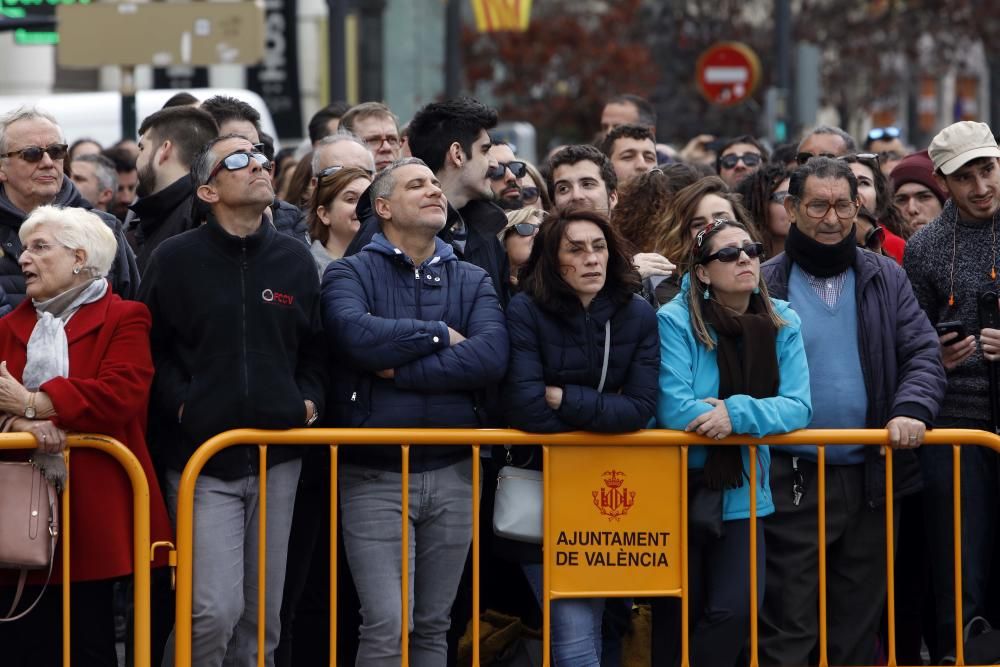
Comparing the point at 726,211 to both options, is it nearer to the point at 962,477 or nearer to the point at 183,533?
the point at 962,477

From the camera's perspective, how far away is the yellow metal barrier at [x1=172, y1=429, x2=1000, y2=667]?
6234mm

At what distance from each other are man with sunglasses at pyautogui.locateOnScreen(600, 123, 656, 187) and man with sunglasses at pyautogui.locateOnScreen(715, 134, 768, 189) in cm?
48

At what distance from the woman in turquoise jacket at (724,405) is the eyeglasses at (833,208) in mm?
432

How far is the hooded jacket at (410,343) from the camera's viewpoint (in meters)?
6.35

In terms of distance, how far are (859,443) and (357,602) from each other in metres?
2.08

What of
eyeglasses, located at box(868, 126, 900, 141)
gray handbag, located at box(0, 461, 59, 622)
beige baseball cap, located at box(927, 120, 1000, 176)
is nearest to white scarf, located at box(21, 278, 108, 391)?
gray handbag, located at box(0, 461, 59, 622)

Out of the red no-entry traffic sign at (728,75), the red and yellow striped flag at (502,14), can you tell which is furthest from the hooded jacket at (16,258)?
the red no-entry traffic sign at (728,75)

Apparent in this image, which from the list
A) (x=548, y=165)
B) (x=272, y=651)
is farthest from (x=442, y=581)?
(x=548, y=165)

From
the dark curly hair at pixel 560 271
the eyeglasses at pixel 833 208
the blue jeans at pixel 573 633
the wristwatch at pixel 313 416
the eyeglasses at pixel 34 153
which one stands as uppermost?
the eyeglasses at pixel 34 153

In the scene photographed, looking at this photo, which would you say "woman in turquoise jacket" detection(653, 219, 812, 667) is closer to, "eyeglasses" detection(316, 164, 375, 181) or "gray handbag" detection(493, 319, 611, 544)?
"gray handbag" detection(493, 319, 611, 544)

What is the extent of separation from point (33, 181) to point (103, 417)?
1382mm

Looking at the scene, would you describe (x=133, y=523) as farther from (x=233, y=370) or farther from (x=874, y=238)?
(x=874, y=238)

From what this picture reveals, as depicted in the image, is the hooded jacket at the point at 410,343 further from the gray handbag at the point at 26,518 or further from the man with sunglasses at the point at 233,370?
the gray handbag at the point at 26,518

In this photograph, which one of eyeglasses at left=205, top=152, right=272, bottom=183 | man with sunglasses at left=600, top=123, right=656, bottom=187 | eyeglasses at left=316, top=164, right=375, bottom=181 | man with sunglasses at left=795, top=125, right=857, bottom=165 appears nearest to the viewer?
eyeglasses at left=205, top=152, right=272, bottom=183
